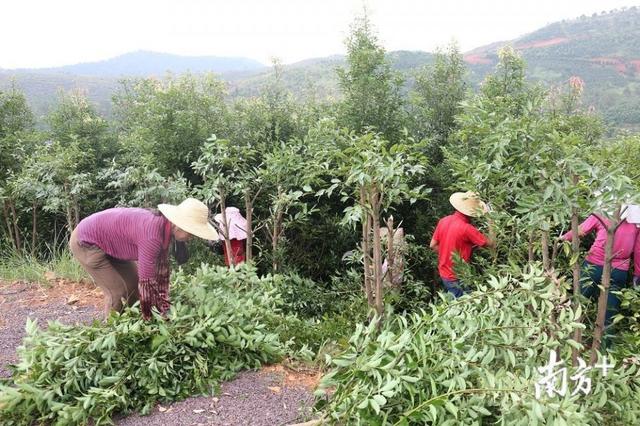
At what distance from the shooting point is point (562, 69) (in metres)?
37.2

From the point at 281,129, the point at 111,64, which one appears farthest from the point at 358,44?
the point at 111,64

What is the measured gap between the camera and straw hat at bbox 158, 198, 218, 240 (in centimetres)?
325

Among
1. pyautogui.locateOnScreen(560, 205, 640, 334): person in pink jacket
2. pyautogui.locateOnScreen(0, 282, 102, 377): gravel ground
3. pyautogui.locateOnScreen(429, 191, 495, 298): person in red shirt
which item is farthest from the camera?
pyautogui.locateOnScreen(429, 191, 495, 298): person in red shirt

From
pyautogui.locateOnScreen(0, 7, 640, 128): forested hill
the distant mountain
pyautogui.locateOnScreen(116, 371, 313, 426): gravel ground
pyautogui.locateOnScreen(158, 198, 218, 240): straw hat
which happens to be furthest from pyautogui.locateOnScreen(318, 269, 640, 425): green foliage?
the distant mountain

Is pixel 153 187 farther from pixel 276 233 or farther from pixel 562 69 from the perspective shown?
pixel 562 69

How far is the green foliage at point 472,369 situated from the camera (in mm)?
2012

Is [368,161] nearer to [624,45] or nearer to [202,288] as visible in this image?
[202,288]

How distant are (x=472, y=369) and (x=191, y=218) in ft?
6.44

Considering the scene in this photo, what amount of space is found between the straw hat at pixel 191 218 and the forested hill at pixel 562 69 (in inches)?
788

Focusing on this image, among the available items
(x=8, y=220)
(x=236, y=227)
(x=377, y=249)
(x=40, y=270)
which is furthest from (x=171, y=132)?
(x=377, y=249)

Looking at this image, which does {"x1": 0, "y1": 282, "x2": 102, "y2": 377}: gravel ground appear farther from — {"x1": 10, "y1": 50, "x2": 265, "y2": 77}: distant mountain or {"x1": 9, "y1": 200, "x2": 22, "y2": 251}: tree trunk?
{"x1": 10, "y1": 50, "x2": 265, "y2": 77}: distant mountain

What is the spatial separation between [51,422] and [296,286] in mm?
Result: 2665

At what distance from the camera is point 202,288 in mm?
3617

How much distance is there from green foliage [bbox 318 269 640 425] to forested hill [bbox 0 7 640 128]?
20928mm
